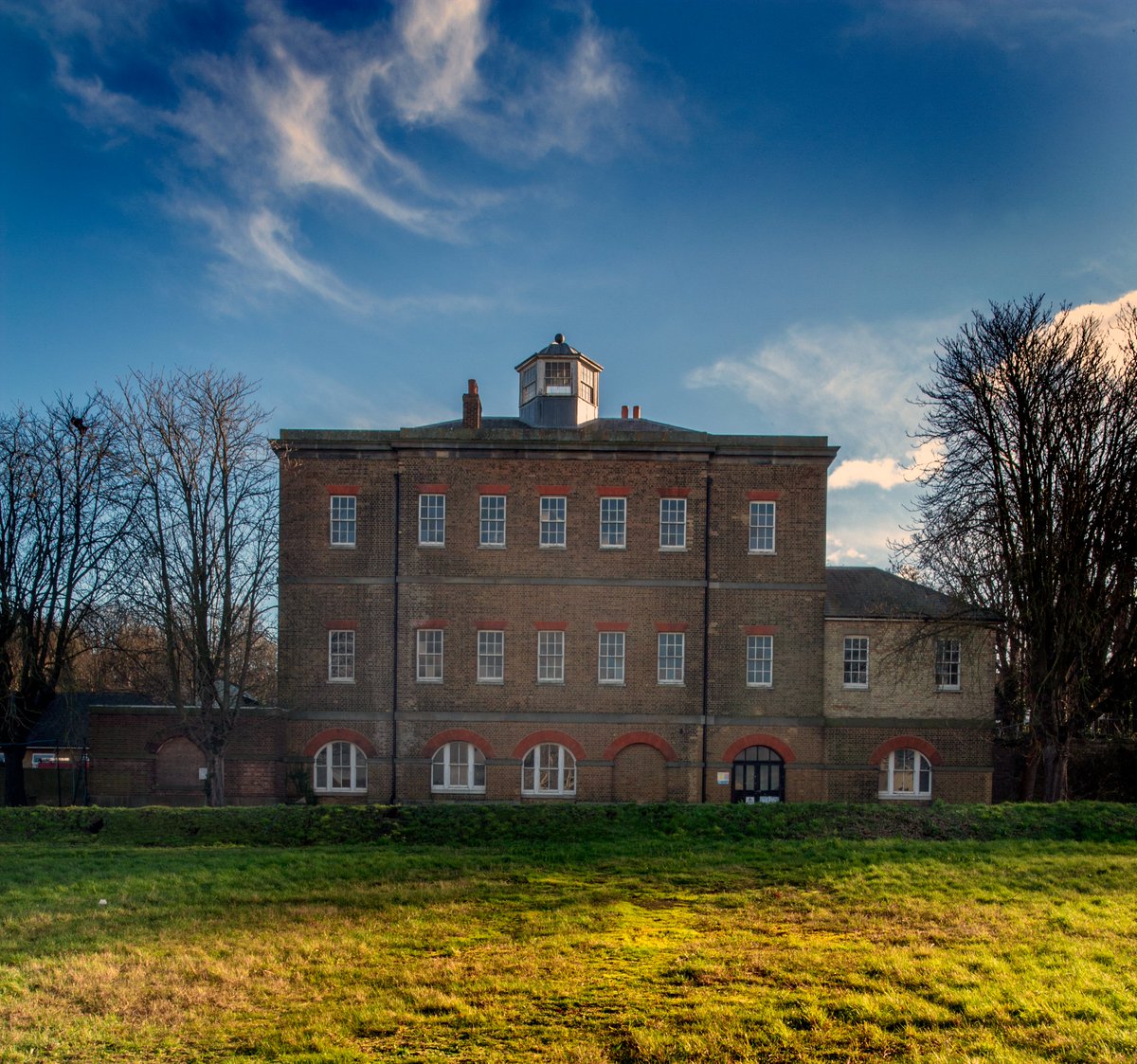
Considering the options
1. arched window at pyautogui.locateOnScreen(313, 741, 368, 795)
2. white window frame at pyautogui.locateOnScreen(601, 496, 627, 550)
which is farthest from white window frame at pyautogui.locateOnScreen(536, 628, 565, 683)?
arched window at pyautogui.locateOnScreen(313, 741, 368, 795)

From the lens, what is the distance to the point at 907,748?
89.9 ft

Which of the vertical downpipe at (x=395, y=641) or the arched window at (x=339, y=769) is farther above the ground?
the vertical downpipe at (x=395, y=641)

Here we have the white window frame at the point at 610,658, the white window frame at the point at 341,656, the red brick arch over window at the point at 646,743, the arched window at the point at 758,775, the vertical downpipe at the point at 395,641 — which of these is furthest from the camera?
the white window frame at the point at 341,656

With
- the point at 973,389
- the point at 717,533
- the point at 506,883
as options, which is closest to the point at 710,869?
the point at 506,883

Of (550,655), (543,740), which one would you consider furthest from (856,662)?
(543,740)

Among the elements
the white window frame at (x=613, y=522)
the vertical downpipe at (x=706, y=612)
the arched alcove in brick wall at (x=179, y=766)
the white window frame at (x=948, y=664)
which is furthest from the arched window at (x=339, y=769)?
the white window frame at (x=948, y=664)

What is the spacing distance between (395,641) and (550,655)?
4.45m

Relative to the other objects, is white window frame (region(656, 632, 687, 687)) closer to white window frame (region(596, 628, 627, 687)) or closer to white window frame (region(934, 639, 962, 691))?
white window frame (region(596, 628, 627, 687))

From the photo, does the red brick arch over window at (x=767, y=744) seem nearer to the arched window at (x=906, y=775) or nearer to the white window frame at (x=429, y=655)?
the arched window at (x=906, y=775)

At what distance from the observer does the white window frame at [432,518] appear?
1091 inches

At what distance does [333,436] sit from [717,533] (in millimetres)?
11427

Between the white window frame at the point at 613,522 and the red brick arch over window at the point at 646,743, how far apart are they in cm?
533

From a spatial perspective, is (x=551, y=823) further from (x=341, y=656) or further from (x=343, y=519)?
(x=343, y=519)

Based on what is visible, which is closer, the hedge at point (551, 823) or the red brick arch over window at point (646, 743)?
the hedge at point (551, 823)
